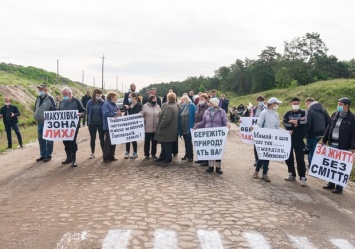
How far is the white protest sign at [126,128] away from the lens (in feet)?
33.2

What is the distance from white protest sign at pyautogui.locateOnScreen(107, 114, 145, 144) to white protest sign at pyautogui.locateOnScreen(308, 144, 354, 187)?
4894 millimetres

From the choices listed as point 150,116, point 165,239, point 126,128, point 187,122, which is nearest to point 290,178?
point 187,122

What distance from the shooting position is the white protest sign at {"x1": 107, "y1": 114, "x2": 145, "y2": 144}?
33.2 ft

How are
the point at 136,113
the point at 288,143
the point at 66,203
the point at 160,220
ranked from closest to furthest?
the point at 160,220 → the point at 66,203 → the point at 288,143 → the point at 136,113

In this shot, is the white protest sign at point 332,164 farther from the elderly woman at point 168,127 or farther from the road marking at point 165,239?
the road marking at point 165,239

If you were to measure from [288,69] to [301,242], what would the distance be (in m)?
80.4

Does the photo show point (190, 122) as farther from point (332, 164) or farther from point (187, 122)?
point (332, 164)

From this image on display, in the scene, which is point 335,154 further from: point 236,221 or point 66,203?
point 66,203

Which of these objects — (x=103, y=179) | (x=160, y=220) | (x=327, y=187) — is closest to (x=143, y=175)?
(x=103, y=179)

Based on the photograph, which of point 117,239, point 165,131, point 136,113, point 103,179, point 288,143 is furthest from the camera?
point 136,113

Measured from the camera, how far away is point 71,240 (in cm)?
493

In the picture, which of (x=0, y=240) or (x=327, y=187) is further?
(x=327, y=187)

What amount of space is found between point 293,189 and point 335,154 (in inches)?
52.1

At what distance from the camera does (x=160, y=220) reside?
5.75 m
